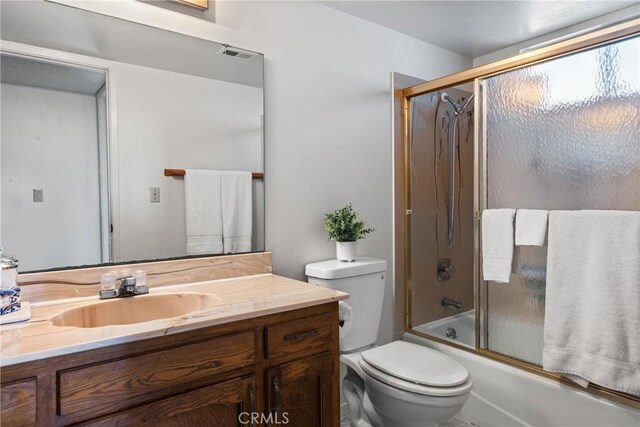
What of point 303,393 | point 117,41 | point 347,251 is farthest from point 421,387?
point 117,41

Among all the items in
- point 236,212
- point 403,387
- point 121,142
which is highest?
point 121,142

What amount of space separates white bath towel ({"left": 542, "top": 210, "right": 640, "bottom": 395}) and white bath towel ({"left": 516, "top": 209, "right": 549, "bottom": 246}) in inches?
1.5

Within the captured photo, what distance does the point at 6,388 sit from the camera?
0.83m

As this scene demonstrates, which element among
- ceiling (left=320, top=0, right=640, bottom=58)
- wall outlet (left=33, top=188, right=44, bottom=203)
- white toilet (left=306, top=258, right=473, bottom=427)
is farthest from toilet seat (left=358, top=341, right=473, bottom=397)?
ceiling (left=320, top=0, right=640, bottom=58)

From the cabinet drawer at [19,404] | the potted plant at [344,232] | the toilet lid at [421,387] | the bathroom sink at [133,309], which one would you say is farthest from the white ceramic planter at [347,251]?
the cabinet drawer at [19,404]

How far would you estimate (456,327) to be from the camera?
258cm

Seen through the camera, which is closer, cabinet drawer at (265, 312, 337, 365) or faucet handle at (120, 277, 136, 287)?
cabinet drawer at (265, 312, 337, 365)

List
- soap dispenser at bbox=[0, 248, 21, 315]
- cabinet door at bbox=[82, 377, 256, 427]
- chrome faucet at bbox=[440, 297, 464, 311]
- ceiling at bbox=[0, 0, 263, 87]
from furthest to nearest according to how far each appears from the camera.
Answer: chrome faucet at bbox=[440, 297, 464, 311]
ceiling at bbox=[0, 0, 263, 87]
soap dispenser at bbox=[0, 248, 21, 315]
cabinet door at bbox=[82, 377, 256, 427]

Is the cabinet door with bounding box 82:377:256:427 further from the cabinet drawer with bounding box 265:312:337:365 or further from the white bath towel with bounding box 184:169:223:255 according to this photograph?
the white bath towel with bounding box 184:169:223:255

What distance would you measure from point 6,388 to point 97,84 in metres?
1.05

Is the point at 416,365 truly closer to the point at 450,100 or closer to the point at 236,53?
the point at 236,53

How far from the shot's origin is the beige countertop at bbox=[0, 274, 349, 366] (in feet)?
2.93

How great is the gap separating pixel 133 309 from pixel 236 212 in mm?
581

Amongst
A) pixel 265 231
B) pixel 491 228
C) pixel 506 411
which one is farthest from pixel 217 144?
pixel 506 411
